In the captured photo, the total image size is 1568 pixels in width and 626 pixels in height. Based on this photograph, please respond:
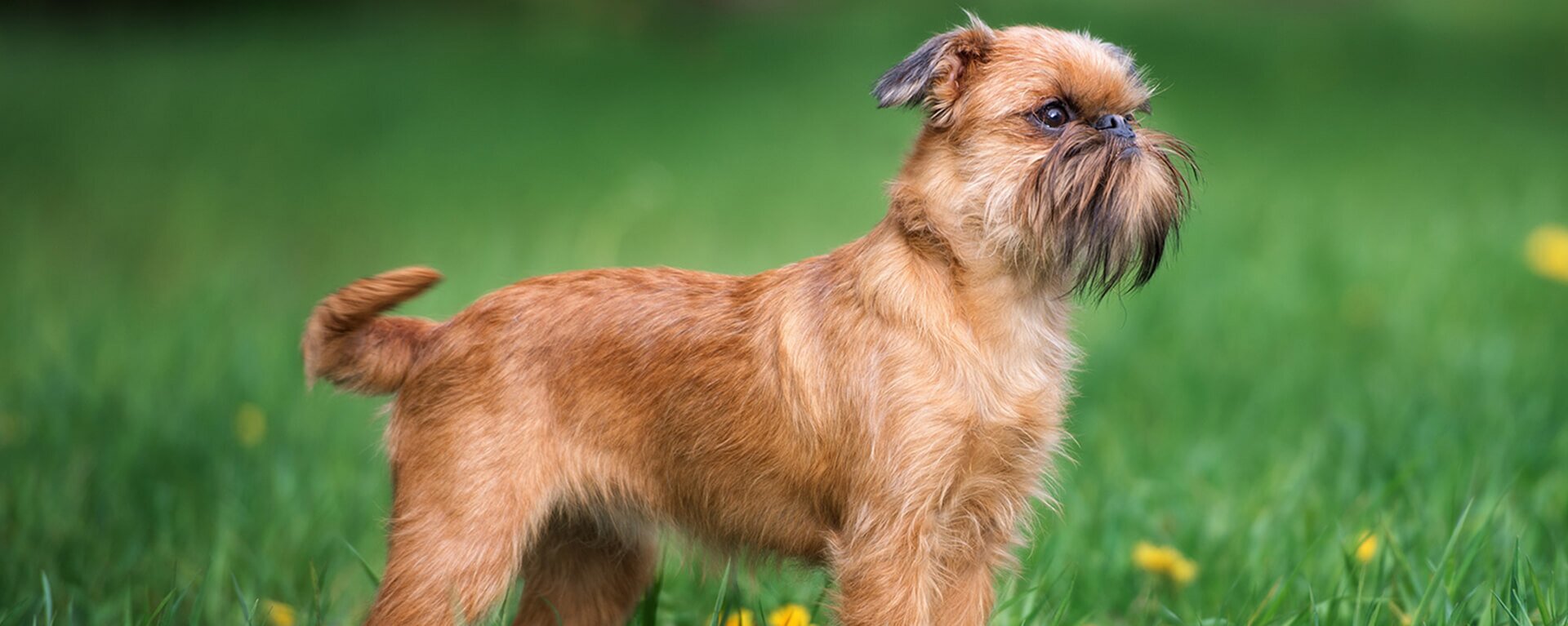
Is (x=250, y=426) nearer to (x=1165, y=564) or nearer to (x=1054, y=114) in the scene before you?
(x=1165, y=564)

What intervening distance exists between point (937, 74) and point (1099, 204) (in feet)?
1.63

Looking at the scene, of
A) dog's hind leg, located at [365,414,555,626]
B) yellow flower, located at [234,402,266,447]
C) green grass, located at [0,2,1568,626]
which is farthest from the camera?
yellow flower, located at [234,402,266,447]

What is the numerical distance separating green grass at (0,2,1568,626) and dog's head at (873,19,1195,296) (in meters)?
0.28

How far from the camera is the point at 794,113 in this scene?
43.4ft

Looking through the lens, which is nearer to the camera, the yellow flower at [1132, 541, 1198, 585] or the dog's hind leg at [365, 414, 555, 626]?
the dog's hind leg at [365, 414, 555, 626]

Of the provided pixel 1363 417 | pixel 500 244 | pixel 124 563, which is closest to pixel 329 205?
pixel 500 244

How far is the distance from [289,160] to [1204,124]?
742 centimetres

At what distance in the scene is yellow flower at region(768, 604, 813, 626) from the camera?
153 inches

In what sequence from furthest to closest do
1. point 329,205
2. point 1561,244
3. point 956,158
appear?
point 329,205 → point 1561,244 → point 956,158

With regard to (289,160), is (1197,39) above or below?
above

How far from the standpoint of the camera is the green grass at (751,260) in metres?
4.61

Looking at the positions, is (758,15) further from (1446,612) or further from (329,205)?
(1446,612)

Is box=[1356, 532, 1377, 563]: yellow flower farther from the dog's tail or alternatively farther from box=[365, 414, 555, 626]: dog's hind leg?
the dog's tail

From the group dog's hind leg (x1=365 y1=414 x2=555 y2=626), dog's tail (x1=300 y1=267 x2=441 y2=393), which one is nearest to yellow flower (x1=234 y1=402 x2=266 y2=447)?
dog's tail (x1=300 y1=267 x2=441 y2=393)
